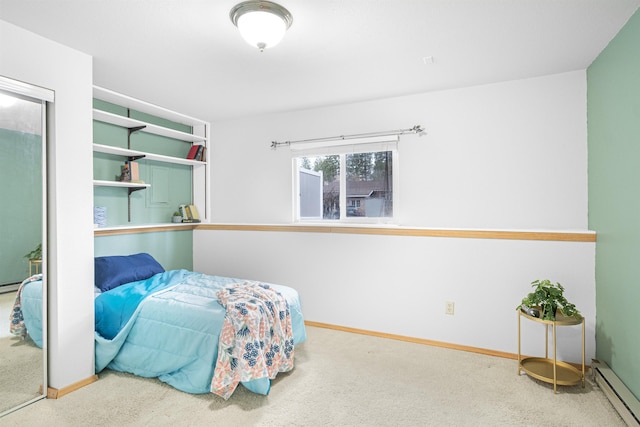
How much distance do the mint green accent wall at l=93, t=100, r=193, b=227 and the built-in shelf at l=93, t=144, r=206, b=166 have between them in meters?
0.10

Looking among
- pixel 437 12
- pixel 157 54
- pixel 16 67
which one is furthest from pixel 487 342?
pixel 16 67

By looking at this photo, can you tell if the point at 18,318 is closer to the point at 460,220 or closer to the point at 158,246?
the point at 158,246

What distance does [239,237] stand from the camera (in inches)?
166

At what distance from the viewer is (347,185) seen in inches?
151

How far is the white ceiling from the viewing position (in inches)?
76.8

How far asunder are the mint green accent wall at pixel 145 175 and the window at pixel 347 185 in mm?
1490

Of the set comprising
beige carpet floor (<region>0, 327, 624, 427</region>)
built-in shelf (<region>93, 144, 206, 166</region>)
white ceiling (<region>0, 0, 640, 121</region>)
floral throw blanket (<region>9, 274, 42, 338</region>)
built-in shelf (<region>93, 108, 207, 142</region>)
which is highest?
white ceiling (<region>0, 0, 640, 121</region>)

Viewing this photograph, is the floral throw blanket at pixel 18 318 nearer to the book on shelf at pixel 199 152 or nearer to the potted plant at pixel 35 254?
the potted plant at pixel 35 254

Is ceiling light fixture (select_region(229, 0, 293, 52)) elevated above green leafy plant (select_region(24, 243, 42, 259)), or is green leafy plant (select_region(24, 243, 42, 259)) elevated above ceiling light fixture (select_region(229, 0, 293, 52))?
ceiling light fixture (select_region(229, 0, 293, 52))

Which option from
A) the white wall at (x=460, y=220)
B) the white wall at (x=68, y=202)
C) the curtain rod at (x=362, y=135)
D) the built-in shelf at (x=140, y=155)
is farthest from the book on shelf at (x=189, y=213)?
the white wall at (x=68, y=202)

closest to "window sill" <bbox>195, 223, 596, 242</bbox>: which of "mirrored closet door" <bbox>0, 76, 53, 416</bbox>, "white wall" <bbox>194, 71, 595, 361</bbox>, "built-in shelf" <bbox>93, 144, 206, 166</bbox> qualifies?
"white wall" <bbox>194, 71, 595, 361</bbox>

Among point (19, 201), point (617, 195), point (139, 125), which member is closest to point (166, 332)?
point (19, 201)

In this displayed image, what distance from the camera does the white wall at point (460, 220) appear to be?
9.43 feet

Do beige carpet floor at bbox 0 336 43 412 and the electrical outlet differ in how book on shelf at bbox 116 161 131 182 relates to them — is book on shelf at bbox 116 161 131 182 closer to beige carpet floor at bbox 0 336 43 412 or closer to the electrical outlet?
beige carpet floor at bbox 0 336 43 412
